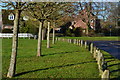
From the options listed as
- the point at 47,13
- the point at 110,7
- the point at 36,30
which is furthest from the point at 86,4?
the point at 36,30

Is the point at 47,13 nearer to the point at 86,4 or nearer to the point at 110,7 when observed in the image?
the point at 86,4

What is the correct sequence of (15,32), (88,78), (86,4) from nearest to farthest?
(88,78)
(15,32)
(86,4)

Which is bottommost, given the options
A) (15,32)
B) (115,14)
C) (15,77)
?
(15,77)

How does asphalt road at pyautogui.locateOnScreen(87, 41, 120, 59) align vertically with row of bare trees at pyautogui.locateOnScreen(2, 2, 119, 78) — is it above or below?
below

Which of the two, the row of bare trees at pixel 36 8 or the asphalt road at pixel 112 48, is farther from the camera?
the asphalt road at pixel 112 48

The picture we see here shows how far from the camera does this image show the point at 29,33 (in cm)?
4522

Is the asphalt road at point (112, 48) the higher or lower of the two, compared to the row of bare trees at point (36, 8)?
lower

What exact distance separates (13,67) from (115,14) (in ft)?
20.8

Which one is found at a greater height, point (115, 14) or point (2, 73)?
point (115, 14)

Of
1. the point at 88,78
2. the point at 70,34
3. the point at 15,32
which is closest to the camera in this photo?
the point at 88,78

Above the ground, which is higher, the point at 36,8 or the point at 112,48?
the point at 36,8

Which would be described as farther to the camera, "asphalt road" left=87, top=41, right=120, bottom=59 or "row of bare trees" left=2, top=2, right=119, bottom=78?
"asphalt road" left=87, top=41, right=120, bottom=59

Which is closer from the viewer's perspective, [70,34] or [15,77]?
[15,77]

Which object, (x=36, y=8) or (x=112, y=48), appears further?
(x=112, y=48)
